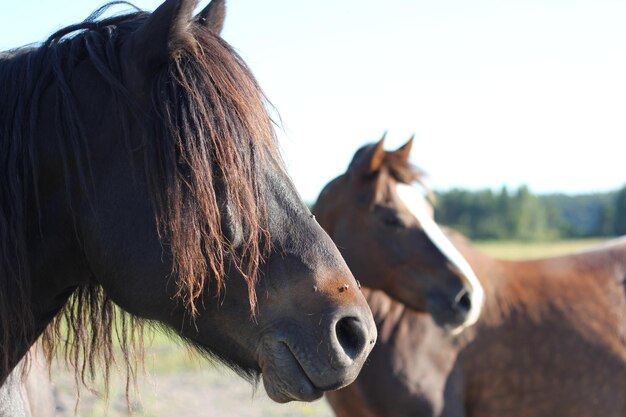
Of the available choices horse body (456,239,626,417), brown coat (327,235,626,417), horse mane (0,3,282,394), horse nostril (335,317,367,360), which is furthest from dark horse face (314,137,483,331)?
horse mane (0,3,282,394)

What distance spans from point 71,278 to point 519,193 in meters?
73.7

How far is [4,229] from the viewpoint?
171 cm

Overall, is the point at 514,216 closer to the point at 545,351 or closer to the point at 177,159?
the point at 545,351

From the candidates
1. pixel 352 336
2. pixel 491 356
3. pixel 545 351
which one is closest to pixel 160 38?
pixel 352 336

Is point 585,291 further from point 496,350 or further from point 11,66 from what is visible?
point 11,66

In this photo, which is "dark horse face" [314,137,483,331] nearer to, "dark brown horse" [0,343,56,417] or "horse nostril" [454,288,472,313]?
"horse nostril" [454,288,472,313]

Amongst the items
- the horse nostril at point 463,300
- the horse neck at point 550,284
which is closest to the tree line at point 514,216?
the horse neck at point 550,284

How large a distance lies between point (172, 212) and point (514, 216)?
70118mm

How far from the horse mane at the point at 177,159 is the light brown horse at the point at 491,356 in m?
2.85

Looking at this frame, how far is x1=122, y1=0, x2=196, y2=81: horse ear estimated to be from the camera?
1674 millimetres

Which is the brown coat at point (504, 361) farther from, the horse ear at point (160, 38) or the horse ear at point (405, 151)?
the horse ear at point (160, 38)

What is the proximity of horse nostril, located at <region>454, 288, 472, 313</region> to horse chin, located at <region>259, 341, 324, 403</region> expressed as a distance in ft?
8.82

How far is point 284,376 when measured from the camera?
171cm

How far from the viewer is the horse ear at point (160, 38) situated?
167 cm
